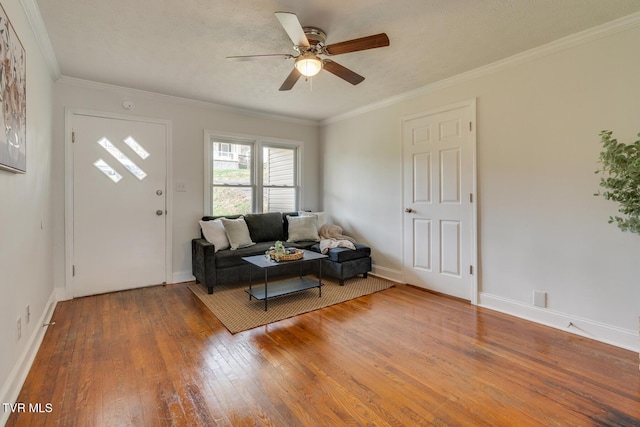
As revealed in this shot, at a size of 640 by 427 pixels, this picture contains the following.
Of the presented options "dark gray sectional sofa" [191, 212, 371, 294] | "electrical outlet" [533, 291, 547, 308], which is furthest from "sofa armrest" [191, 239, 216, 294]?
"electrical outlet" [533, 291, 547, 308]

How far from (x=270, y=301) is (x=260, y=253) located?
0.71m

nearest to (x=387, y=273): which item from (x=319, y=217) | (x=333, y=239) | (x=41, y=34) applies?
(x=333, y=239)

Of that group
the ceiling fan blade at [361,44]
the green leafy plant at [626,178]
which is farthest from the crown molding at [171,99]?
the green leafy plant at [626,178]

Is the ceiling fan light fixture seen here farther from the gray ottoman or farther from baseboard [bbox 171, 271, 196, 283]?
baseboard [bbox 171, 271, 196, 283]

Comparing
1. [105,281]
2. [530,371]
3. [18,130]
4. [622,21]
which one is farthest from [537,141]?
[105,281]

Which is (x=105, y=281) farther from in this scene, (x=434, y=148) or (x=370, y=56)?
(x=434, y=148)

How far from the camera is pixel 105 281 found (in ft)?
11.4

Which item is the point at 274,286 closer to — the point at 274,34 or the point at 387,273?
the point at 387,273

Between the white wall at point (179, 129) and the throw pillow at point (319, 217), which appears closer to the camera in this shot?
the white wall at point (179, 129)

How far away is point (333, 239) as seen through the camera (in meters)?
4.34

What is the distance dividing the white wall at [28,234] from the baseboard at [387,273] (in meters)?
3.57

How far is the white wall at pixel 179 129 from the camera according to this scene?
3209 mm

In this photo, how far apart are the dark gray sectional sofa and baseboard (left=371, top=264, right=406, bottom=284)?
21 centimetres

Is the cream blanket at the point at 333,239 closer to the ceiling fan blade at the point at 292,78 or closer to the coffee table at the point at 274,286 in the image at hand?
the coffee table at the point at 274,286
